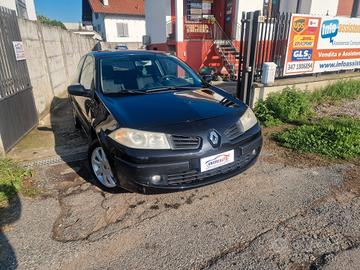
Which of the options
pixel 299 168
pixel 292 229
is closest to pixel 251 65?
pixel 299 168

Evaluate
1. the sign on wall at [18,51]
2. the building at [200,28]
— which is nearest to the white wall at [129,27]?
the building at [200,28]

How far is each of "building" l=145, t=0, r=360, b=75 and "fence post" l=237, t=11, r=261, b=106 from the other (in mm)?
6408

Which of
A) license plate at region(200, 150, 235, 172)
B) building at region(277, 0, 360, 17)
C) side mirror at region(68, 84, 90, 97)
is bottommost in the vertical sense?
license plate at region(200, 150, 235, 172)

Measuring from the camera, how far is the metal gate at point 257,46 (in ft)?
17.1

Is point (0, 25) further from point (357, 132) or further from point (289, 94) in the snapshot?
point (357, 132)

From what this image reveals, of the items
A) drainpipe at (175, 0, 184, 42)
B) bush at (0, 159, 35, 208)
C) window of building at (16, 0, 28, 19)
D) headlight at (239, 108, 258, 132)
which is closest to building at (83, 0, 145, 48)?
window of building at (16, 0, 28, 19)

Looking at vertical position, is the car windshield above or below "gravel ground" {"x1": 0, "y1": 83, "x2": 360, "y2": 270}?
above

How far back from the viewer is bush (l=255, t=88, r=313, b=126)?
16.9ft

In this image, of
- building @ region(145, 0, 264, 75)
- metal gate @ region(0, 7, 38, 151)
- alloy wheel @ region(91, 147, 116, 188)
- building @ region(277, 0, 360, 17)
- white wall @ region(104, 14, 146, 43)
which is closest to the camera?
alloy wheel @ region(91, 147, 116, 188)

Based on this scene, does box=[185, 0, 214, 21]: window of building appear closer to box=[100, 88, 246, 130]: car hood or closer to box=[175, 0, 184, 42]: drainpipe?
box=[175, 0, 184, 42]: drainpipe

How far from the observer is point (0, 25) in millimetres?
4297

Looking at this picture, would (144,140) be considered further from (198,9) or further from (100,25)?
(100,25)

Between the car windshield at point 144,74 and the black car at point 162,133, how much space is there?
0.04ft

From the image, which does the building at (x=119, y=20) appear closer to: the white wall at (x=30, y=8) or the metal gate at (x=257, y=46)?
the white wall at (x=30, y=8)
